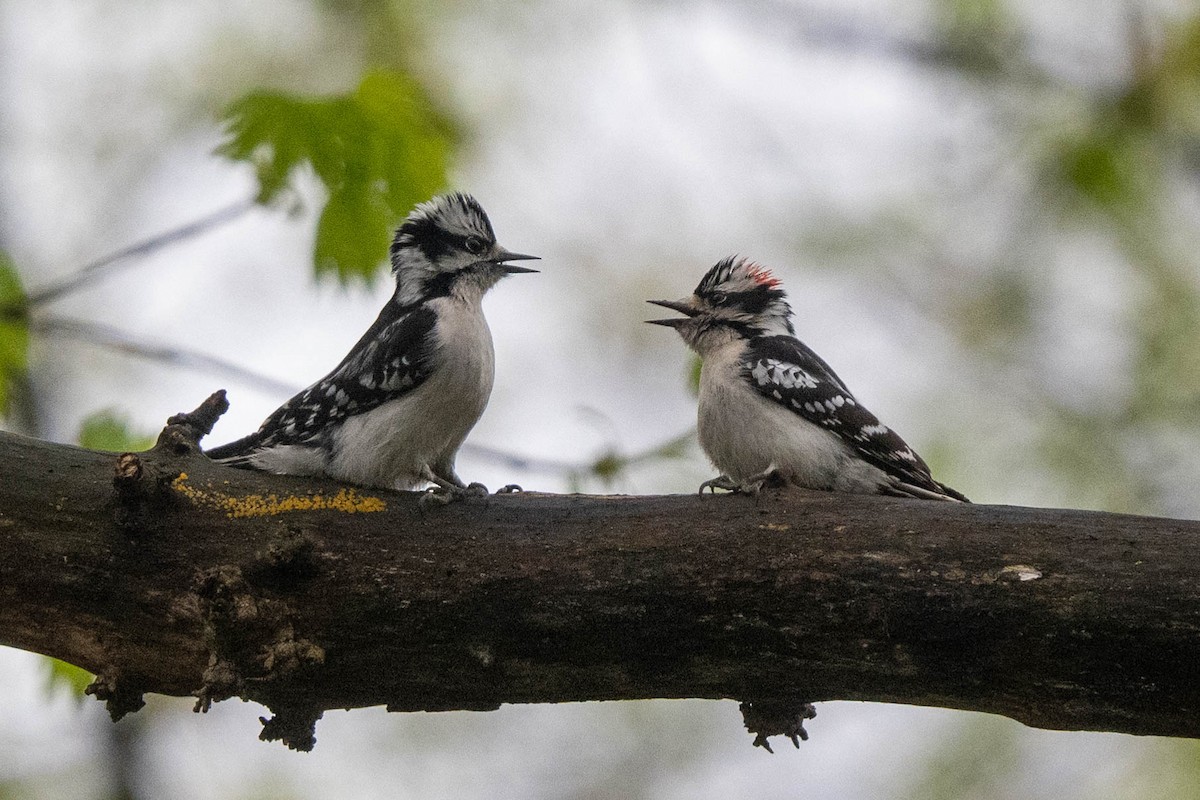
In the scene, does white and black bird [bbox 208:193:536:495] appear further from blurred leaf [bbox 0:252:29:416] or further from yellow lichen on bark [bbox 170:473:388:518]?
blurred leaf [bbox 0:252:29:416]

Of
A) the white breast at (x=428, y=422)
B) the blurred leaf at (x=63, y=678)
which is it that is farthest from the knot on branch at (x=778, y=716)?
the blurred leaf at (x=63, y=678)

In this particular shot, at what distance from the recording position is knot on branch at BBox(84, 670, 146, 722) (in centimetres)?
372

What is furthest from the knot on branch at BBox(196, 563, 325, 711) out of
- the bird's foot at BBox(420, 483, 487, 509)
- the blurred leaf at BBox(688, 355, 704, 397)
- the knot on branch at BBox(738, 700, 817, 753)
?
the blurred leaf at BBox(688, 355, 704, 397)

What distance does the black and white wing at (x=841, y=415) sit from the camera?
15.9 ft

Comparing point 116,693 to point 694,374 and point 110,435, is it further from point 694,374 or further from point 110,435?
point 694,374

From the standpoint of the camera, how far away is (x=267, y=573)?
370 cm

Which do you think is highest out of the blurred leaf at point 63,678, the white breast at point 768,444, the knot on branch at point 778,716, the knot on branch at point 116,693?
the white breast at point 768,444

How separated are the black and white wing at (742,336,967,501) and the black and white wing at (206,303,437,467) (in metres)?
1.42

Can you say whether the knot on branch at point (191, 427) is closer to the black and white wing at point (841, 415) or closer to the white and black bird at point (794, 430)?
the white and black bird at point (794, 430)

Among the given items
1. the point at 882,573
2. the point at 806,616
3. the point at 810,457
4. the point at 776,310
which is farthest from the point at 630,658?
the point at 776,310

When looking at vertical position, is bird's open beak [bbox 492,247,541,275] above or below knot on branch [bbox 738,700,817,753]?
above

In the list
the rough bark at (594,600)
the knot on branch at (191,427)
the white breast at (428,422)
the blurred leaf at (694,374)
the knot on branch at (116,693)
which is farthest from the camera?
the blurred leaf at (694,374)

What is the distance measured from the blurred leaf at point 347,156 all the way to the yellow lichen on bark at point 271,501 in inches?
46.7

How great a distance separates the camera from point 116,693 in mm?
3762
